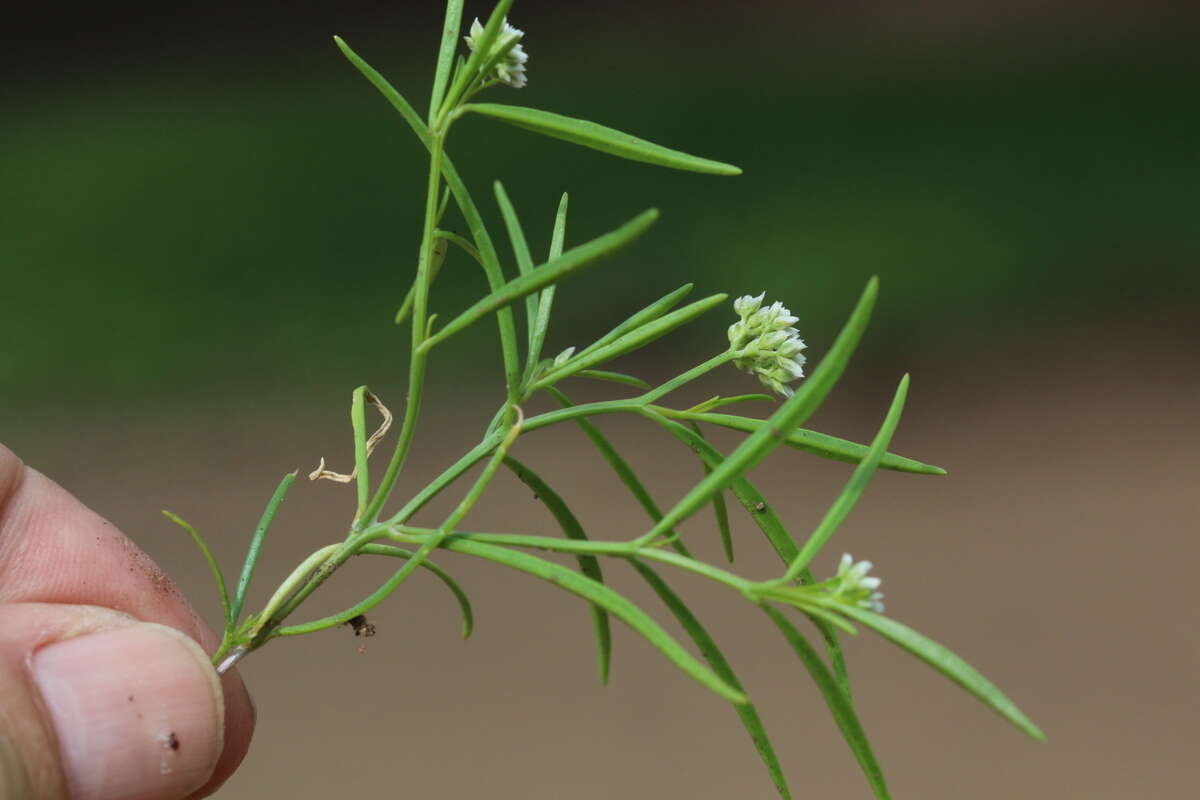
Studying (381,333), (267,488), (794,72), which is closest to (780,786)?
(267,488)

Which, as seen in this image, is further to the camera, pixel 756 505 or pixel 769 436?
pixel 756 505

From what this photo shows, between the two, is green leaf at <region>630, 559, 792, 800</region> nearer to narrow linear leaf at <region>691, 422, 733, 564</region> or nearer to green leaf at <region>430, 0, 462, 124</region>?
narrow linear leaf at <region>691, 422, 733, 564</region>

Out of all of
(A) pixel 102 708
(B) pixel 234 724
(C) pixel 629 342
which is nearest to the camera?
(C) pixel 629 342

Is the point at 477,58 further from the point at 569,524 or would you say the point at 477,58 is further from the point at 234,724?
the point at 234,724

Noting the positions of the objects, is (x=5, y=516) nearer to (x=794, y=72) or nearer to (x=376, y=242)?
(x=376, y=242)

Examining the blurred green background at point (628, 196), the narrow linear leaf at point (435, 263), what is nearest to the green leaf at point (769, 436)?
the narrow linear leaf at point (435, 263)

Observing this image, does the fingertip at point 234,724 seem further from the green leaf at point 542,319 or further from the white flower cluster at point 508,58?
the white flower cluster at point 508,58

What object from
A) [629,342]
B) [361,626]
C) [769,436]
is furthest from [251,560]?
→ [769,436]
